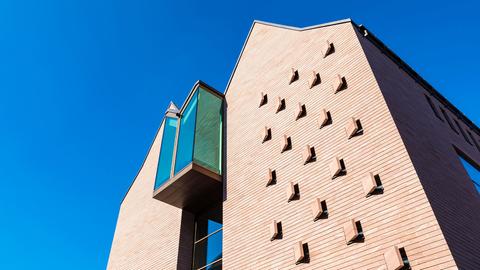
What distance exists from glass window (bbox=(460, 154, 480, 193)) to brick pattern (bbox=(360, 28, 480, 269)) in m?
0.58

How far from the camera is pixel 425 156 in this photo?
11.0 m

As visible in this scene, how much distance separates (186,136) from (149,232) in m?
6.07

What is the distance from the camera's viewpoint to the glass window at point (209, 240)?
52.9ft

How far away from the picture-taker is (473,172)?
14109mm

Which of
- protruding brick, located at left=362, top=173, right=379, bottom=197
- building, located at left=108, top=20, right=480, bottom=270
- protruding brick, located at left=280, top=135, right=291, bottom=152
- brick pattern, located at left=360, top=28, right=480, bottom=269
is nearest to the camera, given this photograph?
brick pattern, located at left=360, top=28, right=480, bottom=269

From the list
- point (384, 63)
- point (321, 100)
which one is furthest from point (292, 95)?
point (384, 63)

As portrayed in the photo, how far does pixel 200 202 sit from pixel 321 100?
Answer: 8.26m

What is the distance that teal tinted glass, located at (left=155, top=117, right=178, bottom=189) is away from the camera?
17.9 meters

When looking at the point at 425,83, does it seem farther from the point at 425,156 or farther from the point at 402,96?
the point at 425,156

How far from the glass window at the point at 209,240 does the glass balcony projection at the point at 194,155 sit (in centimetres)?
64

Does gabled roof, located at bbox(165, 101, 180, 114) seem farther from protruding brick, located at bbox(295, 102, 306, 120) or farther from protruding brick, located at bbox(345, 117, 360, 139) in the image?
protruding brick, located at bbox(345, 117, 360, 139)

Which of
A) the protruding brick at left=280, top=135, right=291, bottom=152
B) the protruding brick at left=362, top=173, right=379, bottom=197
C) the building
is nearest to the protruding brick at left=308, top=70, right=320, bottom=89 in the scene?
the building

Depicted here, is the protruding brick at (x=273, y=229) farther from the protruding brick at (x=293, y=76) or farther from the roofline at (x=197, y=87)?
the roofline at (x=197, y=87)

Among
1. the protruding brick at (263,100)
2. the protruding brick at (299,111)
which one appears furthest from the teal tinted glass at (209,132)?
the protruding brick at (299,111)
